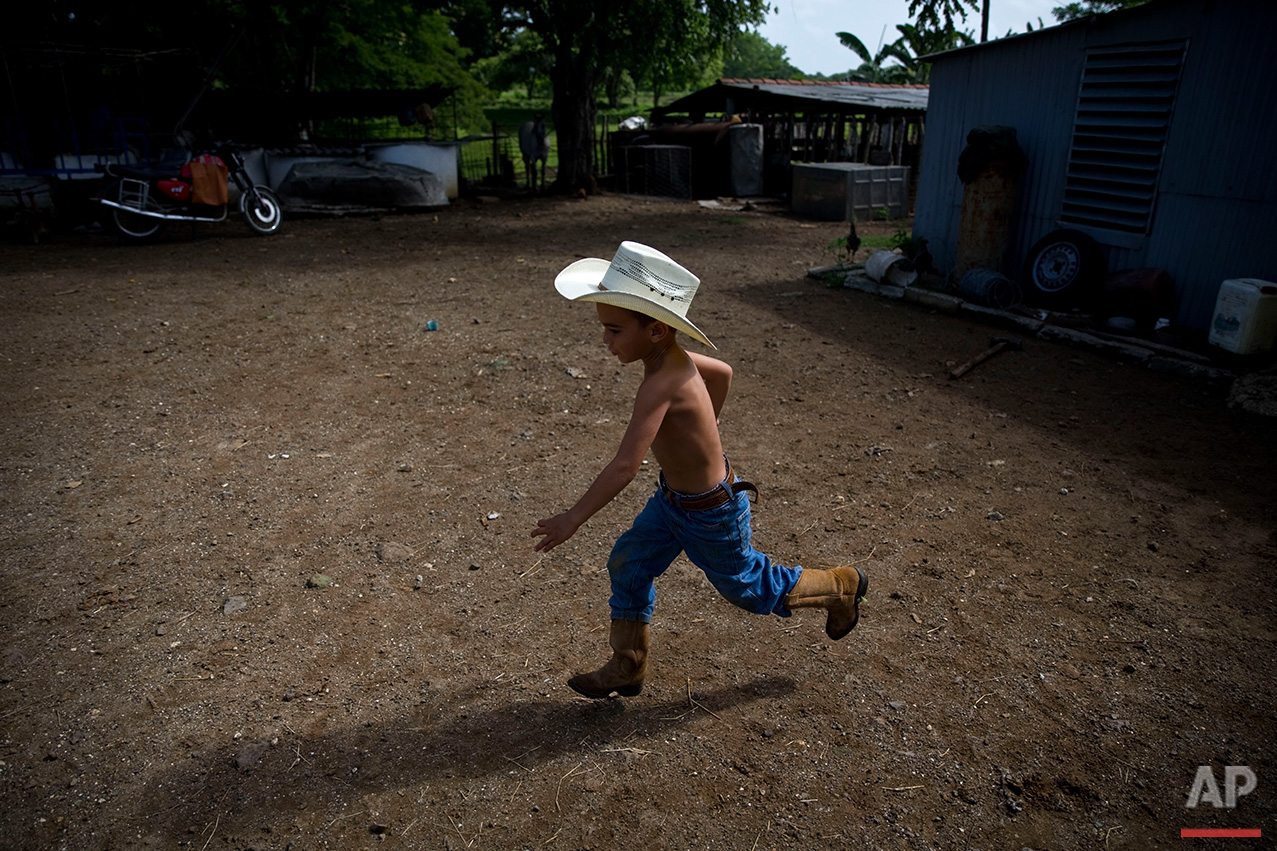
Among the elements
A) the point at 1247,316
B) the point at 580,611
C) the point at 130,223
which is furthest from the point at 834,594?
the point at 130,223

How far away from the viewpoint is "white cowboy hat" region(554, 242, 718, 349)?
2.28m

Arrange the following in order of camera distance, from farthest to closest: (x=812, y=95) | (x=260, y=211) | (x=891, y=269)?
1. (x=812, y=95)
2. (x=260, y=211)
3. (x=891, y=269)

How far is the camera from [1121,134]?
7762mm

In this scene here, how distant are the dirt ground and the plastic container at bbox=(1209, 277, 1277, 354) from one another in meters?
0.59

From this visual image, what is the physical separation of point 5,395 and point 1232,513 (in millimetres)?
8034

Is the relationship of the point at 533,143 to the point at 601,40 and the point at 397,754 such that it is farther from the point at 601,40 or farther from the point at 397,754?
the point at 397,754

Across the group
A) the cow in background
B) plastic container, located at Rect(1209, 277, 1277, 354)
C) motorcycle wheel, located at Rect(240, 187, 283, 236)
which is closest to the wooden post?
the cow in background

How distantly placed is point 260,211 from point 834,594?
Answer: 40.6ft

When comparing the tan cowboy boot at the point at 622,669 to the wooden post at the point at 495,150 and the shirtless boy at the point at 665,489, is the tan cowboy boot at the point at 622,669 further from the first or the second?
the wooden post at the point at 495,150

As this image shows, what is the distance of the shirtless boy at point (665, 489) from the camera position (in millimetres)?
2326

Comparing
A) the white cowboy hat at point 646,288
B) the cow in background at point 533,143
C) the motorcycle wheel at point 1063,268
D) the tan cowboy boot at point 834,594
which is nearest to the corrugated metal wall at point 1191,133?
the motorcycle wheel at point 1063,268

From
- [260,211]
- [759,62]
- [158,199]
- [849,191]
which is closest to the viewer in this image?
[158,199]

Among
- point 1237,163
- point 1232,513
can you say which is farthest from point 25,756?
point 1237,163

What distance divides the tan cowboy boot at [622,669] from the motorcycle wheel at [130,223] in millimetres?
11749
